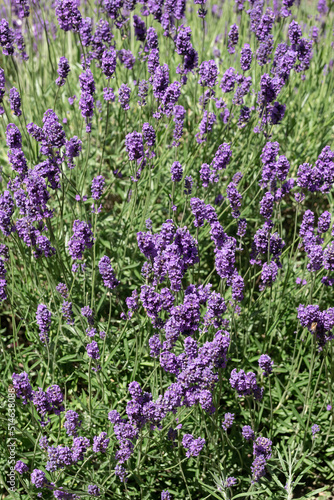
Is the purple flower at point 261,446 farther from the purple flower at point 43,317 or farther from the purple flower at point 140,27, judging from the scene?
the purple flower at point 140,27

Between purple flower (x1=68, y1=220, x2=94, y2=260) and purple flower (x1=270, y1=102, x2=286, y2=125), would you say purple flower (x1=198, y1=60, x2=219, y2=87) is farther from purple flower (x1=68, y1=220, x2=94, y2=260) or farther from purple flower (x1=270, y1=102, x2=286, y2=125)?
purple flower (x1=68, y1=220, x2=94, y2=260)

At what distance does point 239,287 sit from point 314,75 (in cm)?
368

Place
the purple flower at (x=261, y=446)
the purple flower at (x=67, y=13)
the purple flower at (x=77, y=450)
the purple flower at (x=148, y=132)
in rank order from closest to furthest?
the purple flower at (x=77, y=450) → the purple flower at (x=261, y=446) → the purple flower at (x=148, y=132) → the purple flower at (x=67, y=13)

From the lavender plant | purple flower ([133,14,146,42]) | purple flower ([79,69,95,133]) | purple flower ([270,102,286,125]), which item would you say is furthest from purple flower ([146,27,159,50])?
purple flower ([270,102,286,125])

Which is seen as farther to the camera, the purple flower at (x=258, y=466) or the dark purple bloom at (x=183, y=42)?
the dark purple bloom at (x=183, y=42)

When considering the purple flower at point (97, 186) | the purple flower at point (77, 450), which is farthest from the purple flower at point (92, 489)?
the purple flower at point (97, 186)

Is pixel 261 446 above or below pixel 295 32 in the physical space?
below

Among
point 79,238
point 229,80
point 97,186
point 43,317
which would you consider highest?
point 229,80

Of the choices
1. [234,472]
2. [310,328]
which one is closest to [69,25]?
[310,328]

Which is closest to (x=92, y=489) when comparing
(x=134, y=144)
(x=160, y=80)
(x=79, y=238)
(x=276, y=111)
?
(x=79, y=238)

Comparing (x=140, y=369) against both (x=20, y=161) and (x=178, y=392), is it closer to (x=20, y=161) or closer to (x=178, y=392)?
(x=178, y=392)

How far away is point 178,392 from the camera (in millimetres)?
2238

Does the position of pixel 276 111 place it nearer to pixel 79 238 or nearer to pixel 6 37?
pixel 79 238

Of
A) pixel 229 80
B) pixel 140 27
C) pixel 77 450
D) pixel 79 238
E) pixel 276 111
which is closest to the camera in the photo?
pixel 77 450
